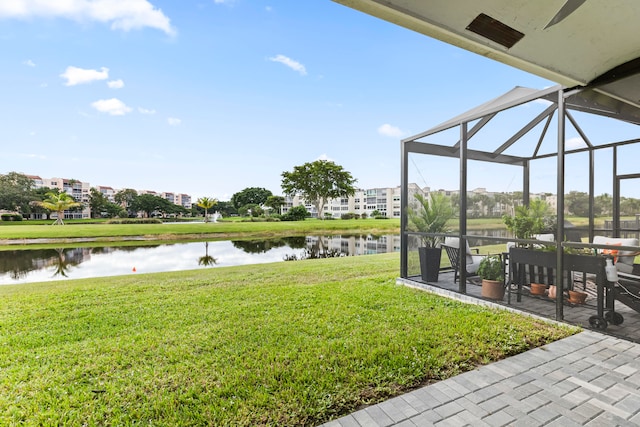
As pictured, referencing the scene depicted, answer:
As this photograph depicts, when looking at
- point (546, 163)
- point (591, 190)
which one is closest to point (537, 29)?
point (546, 163)

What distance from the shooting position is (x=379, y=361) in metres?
2.69

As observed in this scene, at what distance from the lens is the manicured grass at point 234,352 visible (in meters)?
2.11

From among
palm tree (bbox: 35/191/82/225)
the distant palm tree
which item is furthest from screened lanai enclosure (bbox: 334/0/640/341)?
palm tree (bbox: 35/191/82/225)

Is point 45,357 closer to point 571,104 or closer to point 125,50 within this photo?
point 571,104

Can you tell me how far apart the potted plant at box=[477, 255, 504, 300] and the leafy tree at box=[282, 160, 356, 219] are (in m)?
36.8

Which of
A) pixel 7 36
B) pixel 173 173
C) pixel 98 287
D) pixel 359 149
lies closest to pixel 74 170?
pixel 173 173

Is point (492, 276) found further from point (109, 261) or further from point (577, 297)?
point (109, 261)

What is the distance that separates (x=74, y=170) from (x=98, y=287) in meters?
58.9

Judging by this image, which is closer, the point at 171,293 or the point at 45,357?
the point at 45,357

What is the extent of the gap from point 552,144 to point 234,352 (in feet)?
16.2

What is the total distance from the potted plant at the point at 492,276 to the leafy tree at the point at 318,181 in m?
36.8

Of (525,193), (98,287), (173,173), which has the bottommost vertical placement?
(98,287)

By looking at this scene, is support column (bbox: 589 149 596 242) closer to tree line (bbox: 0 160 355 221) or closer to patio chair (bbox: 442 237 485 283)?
patio chair (bbox: 442 237 485 283)

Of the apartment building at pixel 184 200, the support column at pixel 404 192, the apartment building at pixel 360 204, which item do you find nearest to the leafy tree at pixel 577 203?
the support column at pixel 404 192
